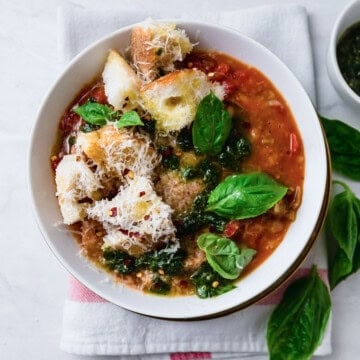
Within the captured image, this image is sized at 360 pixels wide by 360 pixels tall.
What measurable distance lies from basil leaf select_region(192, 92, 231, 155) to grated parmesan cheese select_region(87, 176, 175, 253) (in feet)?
1.18

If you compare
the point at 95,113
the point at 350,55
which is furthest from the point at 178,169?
the point at 350,55

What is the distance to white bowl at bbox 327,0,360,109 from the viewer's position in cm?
375

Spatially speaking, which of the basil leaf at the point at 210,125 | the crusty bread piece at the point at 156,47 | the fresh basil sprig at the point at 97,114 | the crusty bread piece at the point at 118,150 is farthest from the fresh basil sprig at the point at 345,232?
the fresh basil sprig at the point at 97,114

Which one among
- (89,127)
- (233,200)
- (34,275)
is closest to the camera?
(233,200)

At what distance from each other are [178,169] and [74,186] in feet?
1.89

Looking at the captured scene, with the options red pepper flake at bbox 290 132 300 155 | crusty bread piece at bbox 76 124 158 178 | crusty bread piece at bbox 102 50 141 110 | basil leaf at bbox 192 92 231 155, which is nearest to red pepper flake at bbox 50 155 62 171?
crusty bread piece at bbox 76 124 158 178

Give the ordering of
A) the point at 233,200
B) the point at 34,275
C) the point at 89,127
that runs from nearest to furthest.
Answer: the point at 233,200 < the point at 89,127 < the point at 34,275

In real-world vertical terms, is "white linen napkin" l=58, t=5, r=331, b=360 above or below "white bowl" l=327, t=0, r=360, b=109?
below

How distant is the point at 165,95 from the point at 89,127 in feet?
1.68

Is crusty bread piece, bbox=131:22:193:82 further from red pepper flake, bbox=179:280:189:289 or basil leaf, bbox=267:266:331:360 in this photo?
basil leaf, bbox=267:266:331:360

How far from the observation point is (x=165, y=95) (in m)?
3.46

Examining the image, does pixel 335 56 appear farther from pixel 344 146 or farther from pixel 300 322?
pixel 300 322

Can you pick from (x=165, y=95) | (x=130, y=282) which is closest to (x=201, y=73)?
(x=165, y=95)

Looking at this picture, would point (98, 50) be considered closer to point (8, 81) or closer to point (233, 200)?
point (8, 81)
